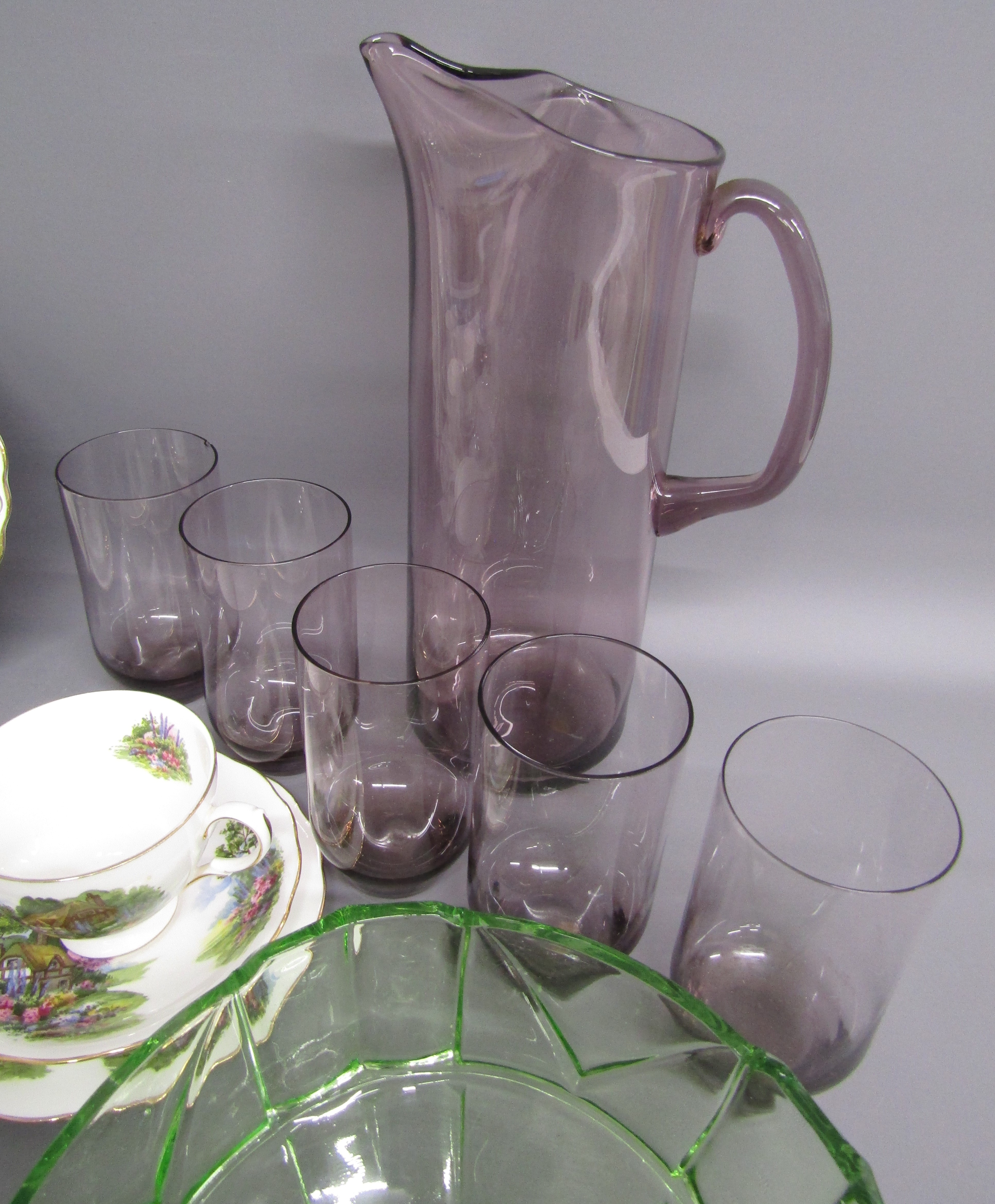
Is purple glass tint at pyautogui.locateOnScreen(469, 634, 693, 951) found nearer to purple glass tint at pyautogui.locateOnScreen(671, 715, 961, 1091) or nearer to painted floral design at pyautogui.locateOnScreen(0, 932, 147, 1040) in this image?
purple glass tint at pyautogui.locateOnScreen(671, 715, 961, 1091)

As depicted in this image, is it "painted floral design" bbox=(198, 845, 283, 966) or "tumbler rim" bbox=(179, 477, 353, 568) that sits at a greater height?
"tumbler rim" bbox=(179, 477, 353, 568)

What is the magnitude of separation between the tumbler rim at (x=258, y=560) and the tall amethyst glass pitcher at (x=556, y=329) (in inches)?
2.3

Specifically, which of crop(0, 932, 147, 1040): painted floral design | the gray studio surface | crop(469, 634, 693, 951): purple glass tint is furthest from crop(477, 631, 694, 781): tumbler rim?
crop(0, 932, 147, 1040): painted floral design

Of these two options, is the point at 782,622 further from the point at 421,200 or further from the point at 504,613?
the point at 421,200

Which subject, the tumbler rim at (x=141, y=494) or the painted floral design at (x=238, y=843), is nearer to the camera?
the painted floral design at (x=238, y=843)

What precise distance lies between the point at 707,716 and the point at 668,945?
0.76ft

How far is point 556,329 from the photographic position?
0.51 metres

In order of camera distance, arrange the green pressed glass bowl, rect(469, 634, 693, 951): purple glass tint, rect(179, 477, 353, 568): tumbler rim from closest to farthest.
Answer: the green pressed glass bowl
rect(469, 634, 693, 951): purple glass tint
rect(179, 477, 353, 568): tumbler rim

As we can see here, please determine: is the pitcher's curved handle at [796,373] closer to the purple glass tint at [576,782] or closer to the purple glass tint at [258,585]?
the purple glass tint at [576,782]

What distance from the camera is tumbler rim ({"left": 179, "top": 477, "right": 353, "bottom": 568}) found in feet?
1.99

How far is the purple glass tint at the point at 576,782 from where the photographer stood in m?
0.47

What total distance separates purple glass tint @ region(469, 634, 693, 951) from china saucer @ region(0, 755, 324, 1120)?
0.36 ft

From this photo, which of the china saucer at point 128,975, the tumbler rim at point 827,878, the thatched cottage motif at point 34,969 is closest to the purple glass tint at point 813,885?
the tumbler rim at point 827,878

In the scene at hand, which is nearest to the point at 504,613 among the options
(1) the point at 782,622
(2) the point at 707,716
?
(2) the point at 707,716
